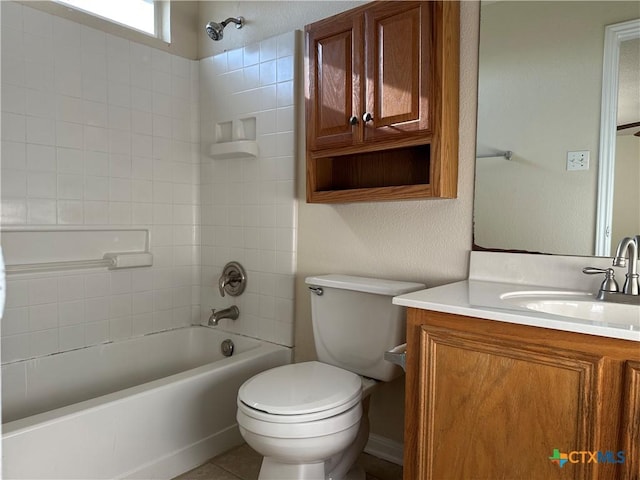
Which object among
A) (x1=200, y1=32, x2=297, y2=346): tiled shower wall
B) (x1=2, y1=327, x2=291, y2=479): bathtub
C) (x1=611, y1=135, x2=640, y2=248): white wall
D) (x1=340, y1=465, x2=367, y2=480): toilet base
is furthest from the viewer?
(x1=200, y1=32, x2=297, y2=346): tiled shower wall

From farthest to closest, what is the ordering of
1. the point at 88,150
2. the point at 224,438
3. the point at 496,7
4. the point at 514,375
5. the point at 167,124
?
the point at 167,124 → the point at 88,150 → the point at 224,438 → the point at 496,7 → the point at 514,375

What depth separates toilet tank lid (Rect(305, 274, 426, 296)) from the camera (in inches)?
68.7

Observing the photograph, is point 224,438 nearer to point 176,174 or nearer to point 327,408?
point 327,408

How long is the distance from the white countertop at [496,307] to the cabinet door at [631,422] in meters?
0.08

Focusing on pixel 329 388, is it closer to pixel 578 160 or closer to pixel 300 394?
pixel 300 394

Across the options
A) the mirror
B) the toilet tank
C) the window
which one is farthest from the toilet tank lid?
the window

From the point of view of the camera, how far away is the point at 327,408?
150 cm

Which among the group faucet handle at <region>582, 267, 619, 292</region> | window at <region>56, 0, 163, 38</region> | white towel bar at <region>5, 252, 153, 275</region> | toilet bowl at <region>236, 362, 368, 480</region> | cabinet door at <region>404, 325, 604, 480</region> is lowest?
toilet bowl at <region>236, 362, 368, 480</region>

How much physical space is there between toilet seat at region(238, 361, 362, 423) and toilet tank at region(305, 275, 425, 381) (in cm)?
12

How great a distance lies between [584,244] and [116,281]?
209 centimetres

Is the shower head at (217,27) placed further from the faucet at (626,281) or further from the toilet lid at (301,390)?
the faucet at (626,281)

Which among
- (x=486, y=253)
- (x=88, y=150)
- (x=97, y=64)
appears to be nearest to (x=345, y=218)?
(x=486, y=253)

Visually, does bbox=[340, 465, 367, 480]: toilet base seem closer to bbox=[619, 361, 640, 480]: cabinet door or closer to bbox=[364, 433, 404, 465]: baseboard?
bbox=[364, 433, 404, 465]: baseboard

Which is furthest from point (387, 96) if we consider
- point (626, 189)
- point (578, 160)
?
point (626, 189)
